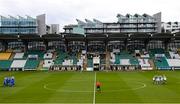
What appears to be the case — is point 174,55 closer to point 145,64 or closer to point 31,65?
point 145,64

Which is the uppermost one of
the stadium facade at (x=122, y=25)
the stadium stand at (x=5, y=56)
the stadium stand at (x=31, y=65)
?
the stadium facade at (x=122, y=25)

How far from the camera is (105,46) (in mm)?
118875

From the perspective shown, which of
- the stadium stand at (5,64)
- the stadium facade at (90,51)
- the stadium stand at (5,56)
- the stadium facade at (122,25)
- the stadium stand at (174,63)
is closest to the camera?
the stadium stand at (174,63)

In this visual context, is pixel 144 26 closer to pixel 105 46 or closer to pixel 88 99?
pixel 105 46

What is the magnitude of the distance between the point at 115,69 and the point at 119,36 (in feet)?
41.6

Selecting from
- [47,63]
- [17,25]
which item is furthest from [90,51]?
[17,25]

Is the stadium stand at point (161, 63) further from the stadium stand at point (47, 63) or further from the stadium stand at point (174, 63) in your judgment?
the stadium stand at point (47, 63)

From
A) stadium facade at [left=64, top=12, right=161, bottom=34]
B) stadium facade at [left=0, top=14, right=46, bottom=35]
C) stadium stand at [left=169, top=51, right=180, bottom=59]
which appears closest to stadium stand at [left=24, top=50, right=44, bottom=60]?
stadium stand at [left=169, top=51, right=180, bottom=59]

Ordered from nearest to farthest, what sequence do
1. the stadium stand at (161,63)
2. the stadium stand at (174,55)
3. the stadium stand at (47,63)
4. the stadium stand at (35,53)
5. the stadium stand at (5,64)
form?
the stadium stand at (161,63) → the stadium stand at (5,64) → the stadium stand at (47,63) → the stadium stand at (174,55) → the stadium stand at (35,53)

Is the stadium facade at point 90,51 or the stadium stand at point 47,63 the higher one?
→ the stadium facade at point 90,51

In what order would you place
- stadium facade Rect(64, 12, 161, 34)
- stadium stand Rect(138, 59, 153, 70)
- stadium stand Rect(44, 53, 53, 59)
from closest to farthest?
stadium stand Rect(138, 59, 153, 70) < stadium stand Rect(44, 53, 53, 59) < stadium facade Rect(64, 12, 161, 34)

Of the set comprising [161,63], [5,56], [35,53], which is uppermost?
[35,53]

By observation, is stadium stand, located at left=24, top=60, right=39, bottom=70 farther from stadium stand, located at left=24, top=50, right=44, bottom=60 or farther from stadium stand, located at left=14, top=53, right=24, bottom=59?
stadium stand, located at left=14, top=53, right=24, bottom=59

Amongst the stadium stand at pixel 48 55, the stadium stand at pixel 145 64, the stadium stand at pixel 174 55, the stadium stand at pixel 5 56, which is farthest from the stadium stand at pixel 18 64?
the stadium stand at pixel 174 55
